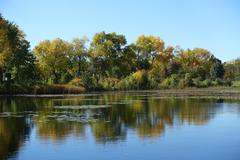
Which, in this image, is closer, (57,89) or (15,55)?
(15,55)

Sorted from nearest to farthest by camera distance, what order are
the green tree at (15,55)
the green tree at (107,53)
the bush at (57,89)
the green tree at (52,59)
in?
the green tree at (15,55)
the bush at (57,89)
the green tree at (52,59)
the green tree at (107,53)

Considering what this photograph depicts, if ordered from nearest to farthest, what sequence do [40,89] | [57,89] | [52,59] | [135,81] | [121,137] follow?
[121,137], [40,89], [57,89], [52,59], [135,81]

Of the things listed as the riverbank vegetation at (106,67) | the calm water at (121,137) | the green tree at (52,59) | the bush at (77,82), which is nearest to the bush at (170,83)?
the riverbank vegetation at (106,67)

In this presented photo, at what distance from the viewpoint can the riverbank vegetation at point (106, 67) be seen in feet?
191

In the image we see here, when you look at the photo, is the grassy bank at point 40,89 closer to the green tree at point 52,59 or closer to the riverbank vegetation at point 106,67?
the riverbank vegetation at point 106,67

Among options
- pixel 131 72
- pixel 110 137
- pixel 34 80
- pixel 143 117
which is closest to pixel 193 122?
pixel 143 117

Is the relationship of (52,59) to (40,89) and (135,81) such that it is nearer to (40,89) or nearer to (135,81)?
(40,89)

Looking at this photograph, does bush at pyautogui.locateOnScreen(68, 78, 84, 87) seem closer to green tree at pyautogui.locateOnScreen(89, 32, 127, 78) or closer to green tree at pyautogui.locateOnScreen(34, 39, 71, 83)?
green tree at pyautogui.locateOnScreen(34, 39, 71, 83)

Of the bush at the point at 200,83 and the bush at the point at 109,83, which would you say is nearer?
the bush at the point at 109,83

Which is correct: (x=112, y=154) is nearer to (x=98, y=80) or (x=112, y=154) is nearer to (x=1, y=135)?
(x=1, y=135)

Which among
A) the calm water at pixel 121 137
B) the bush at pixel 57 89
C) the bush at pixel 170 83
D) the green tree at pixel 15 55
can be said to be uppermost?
the green tree at pixel 15 55

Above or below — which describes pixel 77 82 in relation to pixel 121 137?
above

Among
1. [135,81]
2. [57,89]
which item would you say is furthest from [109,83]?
[57,89]

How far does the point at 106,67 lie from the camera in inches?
3317
